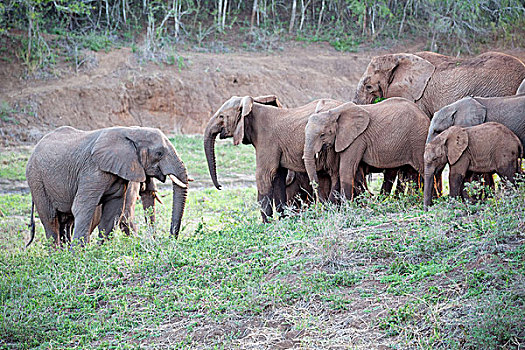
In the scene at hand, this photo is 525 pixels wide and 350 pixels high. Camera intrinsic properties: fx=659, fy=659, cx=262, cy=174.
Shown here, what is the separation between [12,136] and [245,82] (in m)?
9.93

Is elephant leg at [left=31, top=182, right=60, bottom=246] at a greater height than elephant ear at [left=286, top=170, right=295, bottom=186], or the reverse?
elephant ear at [left=286, top=170, right=295, bottom=186]

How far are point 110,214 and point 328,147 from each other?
3.25 metres

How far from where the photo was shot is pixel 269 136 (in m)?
10.1

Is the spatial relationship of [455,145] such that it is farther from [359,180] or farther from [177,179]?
[177,179]

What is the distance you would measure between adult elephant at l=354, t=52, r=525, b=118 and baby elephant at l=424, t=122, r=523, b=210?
1.74m

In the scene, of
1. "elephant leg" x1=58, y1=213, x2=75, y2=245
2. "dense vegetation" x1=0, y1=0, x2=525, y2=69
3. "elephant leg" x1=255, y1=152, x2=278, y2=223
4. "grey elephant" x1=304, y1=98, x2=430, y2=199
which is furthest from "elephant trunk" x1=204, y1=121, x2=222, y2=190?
"dense vegetation" x1=0, y1=0, x2=525, y2=69

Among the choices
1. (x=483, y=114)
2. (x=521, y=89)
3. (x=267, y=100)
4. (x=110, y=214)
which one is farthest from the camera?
(x=267, y=100)

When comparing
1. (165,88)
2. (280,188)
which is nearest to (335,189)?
(280,188)

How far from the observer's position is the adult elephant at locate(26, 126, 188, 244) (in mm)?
9148

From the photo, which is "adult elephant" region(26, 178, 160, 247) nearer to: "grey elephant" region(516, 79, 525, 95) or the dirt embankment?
"grey elephant" region(516, 79, 525, 95)

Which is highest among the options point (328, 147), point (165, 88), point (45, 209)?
point (328, 147)

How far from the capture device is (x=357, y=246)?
21.8ft

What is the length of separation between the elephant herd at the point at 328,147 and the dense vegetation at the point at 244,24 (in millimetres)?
16339

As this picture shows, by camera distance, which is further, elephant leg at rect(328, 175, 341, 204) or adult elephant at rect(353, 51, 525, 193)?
adult elephant at rect(353, 51, 525, 193)
